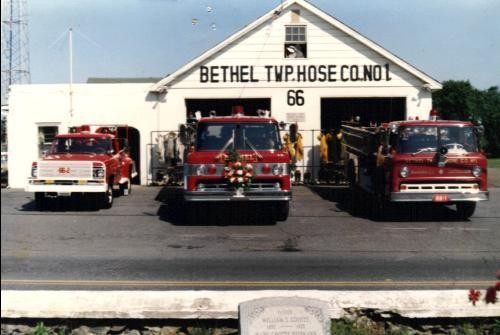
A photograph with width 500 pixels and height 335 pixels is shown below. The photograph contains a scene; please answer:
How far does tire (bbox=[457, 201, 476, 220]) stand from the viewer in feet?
48.0

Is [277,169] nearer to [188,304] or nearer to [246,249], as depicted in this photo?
[246,249]

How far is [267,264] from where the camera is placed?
9.52 metres

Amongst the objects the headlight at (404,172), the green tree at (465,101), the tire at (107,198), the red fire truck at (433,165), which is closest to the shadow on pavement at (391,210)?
the red fire truck at (433,165)

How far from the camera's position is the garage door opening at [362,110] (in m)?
24.3

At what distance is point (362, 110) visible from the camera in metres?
28.0

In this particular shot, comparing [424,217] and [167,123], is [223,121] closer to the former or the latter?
[424,217]

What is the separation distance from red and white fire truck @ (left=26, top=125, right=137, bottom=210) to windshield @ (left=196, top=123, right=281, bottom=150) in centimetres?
307

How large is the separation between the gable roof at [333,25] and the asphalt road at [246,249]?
7260mm

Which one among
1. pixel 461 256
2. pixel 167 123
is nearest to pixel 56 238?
pixel 461 256

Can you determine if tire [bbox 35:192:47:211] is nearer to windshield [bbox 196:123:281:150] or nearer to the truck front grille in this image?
windshield [bbox 196:123:281:150]

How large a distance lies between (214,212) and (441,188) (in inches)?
201

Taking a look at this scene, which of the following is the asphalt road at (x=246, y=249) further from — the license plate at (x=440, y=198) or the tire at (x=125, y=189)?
the tire at (x=125, y=189)

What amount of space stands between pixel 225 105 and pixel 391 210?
12709 millimetres

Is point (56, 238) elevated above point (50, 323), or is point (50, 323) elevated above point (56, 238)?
point (50, 323)
